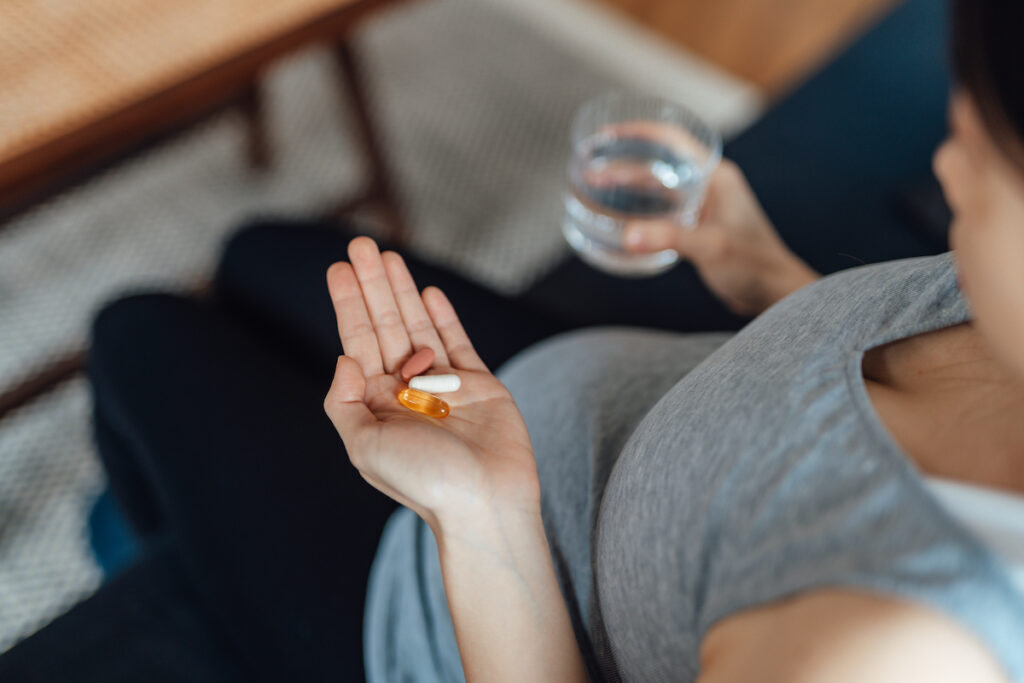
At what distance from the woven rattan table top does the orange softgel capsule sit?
508mm

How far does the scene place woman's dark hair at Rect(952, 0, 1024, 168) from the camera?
0.33 m

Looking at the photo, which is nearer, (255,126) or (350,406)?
(350,406)

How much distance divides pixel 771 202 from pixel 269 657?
2.64ft

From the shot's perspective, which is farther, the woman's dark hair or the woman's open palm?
the woman's open palm

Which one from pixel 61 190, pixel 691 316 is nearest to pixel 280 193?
pixel 61 190

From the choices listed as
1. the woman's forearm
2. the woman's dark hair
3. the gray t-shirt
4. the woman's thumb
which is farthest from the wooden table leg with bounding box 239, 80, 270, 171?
the woman's dark hair

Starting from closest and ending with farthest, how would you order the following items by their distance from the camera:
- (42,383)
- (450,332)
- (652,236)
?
(450,332) < (652,236) < (42,383)

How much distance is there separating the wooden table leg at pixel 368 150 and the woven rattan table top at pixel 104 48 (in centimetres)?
28

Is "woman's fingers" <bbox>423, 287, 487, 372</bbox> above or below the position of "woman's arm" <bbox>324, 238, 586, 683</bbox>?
above

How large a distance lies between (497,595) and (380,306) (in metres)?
0.23

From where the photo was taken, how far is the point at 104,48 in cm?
84

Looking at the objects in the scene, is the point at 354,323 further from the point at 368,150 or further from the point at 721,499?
the point at 368,150

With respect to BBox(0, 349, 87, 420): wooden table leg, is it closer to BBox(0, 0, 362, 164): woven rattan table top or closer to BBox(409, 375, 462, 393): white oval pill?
BBox(0, 0, 362, 164): woven rattan table top

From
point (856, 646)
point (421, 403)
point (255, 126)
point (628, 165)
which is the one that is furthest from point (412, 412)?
point (255, 126)
